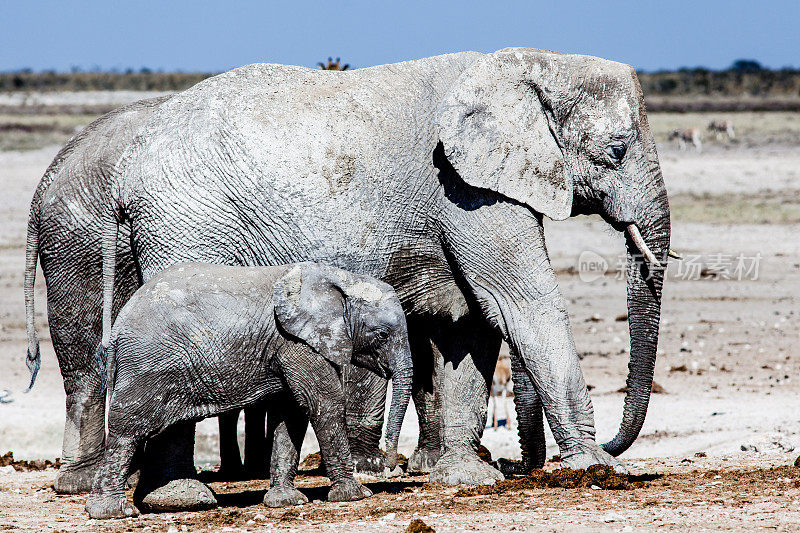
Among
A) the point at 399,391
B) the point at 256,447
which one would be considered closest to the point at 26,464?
the point at 256,447

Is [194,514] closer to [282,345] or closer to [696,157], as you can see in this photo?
[282,345]

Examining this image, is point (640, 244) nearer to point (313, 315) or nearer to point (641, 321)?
point (641, 321)

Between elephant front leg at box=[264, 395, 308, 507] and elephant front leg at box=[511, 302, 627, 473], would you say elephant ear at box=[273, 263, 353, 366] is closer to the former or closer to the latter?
elephant front leg at box=[264, 395, 308, 507]

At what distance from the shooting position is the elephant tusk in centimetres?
871

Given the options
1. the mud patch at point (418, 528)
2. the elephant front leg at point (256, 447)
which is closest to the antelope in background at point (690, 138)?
the elephant front leg at point (256, 447)

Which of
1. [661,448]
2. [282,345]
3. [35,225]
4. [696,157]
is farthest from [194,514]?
[696,157]

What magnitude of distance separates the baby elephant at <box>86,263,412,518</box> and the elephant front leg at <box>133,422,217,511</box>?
216 millimetres

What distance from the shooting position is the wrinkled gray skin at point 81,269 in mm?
9391

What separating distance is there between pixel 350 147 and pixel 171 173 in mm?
1262

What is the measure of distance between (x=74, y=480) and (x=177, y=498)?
1809 millimetres

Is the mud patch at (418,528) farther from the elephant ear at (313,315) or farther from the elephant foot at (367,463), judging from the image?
the elephant foot at (367,463)

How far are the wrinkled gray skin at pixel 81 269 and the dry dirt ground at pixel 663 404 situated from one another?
48 centimetres

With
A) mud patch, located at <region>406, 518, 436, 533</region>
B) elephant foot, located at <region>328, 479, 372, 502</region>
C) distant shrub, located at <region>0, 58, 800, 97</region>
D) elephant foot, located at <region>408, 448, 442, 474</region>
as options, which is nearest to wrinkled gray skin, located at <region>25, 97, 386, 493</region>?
elephant foot, located at <region>408, 448, 442, 474</region>

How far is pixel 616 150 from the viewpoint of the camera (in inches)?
344
